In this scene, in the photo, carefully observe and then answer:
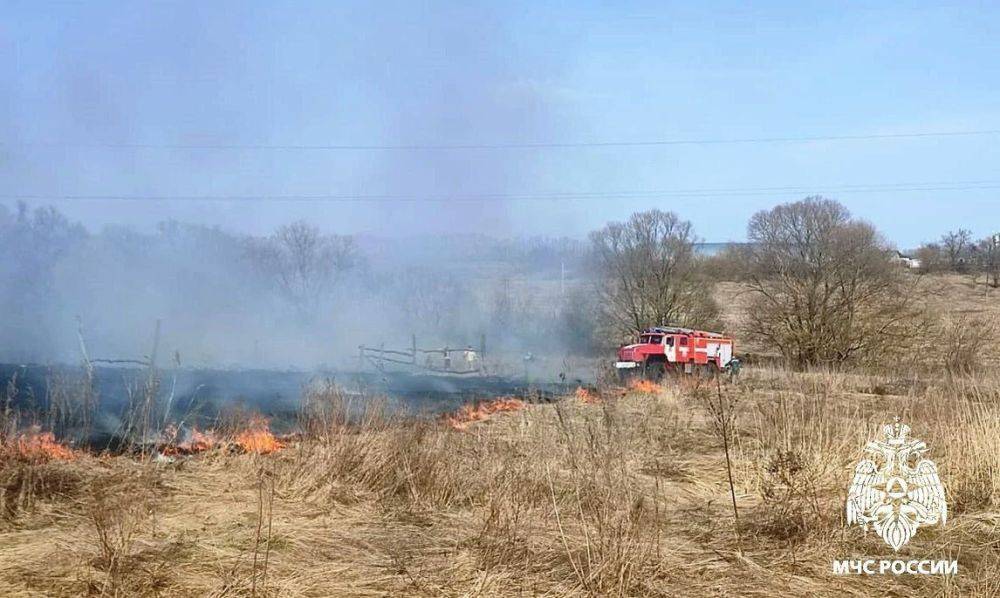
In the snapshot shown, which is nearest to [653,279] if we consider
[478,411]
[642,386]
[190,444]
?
[642,386]

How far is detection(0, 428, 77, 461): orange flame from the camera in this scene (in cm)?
820

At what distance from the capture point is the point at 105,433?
13750 mm

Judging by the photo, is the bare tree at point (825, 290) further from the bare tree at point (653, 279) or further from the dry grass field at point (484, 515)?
the dry grass field at point (484, 515)

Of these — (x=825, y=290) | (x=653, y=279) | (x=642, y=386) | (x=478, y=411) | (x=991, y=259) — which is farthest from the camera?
Result: (x=991, y=259)

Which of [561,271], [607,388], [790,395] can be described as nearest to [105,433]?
[607,388]

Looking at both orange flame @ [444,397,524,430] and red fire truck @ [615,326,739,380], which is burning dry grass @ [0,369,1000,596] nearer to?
orange flame @ [444,397,524,430]

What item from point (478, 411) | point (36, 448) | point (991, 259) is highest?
point (991, 259)

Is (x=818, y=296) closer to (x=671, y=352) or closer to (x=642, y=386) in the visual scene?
(x=671, y=352)

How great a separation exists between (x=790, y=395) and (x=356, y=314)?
34845 millimetres

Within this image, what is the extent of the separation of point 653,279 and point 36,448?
33.6 meters

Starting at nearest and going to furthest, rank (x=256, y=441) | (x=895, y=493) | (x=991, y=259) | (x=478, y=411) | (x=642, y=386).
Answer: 1. (x=895, y=493)
2. (x=256, y=441)
3. (x=478, y=411)
4. (x=642, y=386)
5. (x=991, y=259)

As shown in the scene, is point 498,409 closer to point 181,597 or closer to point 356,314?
point 181,597

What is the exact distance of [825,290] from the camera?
3241 cm

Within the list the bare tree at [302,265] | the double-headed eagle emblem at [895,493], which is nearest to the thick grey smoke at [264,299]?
the bare tree at [302,265]
